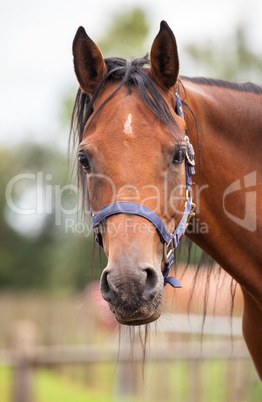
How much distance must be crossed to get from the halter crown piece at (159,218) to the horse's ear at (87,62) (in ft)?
1.54

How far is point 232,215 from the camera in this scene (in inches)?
122

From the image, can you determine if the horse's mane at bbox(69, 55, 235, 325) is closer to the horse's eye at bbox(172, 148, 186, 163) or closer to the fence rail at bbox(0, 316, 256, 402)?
the horse's eye at bbox(172, 148, 186, 163)

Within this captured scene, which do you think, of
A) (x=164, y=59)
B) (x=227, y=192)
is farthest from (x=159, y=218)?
(x=164, y=59)

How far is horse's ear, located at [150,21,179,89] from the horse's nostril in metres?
1.09

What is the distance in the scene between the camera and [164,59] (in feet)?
9.52

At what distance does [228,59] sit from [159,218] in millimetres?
21045

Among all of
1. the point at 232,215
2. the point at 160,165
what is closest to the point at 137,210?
the point at 160,165

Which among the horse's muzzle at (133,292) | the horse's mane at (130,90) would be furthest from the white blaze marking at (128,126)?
the horse's muzzle at (133,292)

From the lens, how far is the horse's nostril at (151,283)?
241 centimetres

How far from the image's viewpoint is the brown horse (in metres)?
2.48

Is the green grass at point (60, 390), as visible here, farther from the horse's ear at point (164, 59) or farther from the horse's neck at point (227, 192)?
the horse's ear at point (164, 59)

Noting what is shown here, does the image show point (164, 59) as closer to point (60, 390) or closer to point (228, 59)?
point (60, 390)

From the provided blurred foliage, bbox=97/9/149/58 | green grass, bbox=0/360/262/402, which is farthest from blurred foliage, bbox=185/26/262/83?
green grass, bbox=0/360/262/402

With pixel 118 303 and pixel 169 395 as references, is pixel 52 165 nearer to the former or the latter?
pixel 169 395
